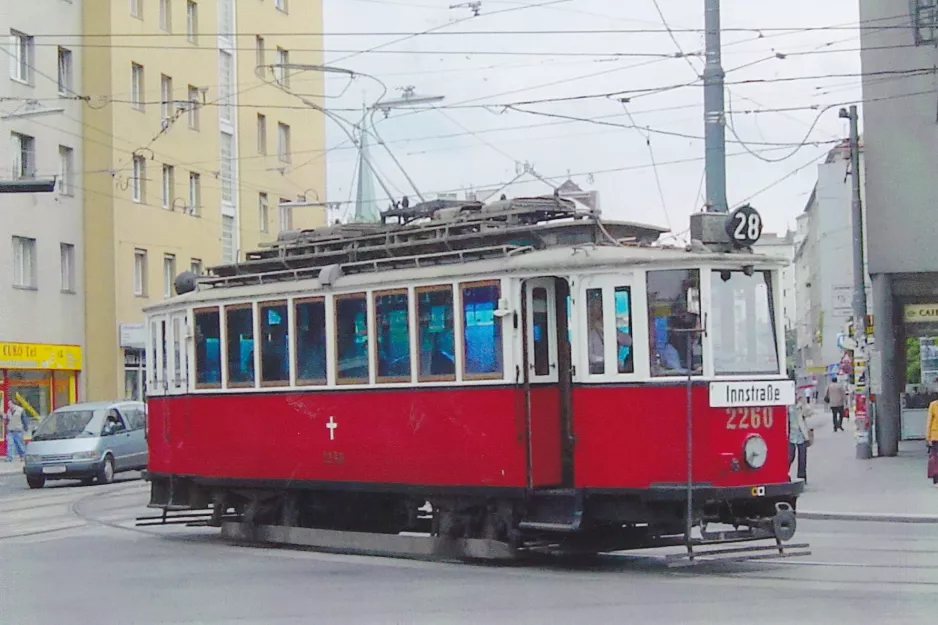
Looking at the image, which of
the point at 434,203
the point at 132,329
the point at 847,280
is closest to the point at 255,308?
the point at 434,203

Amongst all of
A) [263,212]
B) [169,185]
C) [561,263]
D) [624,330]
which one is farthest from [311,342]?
[263,212]

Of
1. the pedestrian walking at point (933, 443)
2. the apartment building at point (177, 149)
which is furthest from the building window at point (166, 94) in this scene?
the pedestrian walking at point (933, 443)

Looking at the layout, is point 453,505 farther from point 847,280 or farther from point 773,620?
point 847,280

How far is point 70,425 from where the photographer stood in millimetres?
32250

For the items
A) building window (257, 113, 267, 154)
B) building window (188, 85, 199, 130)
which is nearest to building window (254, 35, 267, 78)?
building window (257, 113, 267, 154)

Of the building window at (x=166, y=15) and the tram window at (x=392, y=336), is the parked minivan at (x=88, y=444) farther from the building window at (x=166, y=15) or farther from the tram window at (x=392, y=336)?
the building window at (x=166, y=15)

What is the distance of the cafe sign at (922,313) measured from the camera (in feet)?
117

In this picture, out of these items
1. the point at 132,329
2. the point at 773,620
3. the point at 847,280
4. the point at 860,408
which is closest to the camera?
the point at 773,620

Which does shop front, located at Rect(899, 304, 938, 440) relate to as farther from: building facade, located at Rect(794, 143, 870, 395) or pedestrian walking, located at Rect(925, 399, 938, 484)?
building facade, located at Rect(794, 143, 870, 395)

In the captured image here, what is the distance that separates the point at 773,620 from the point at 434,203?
23.4 feet

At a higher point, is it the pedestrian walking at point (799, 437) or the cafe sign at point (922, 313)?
the cafe sign at point (922, 313)

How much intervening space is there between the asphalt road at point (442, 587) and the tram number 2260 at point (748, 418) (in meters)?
1.26

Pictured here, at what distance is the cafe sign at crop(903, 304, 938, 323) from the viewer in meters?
35.7

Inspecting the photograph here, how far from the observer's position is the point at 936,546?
16.6 meters
